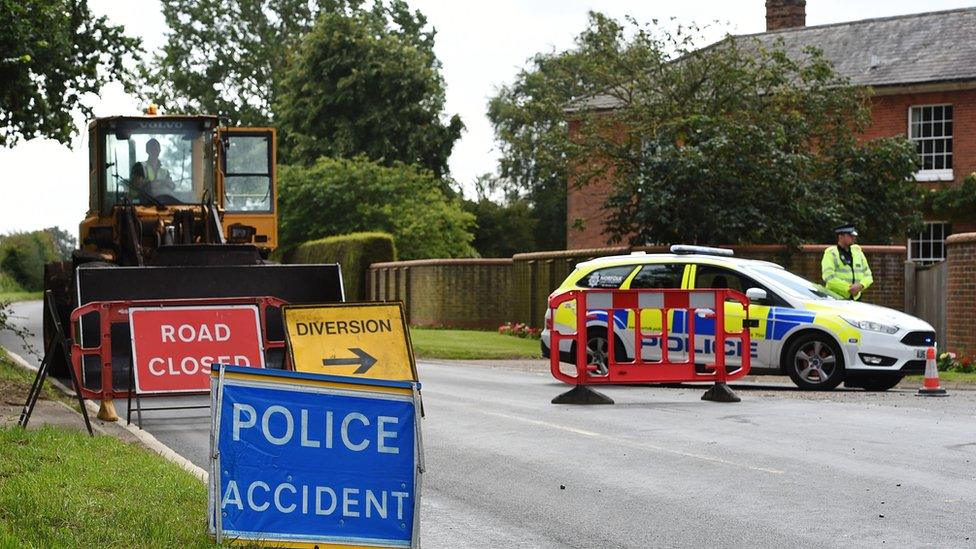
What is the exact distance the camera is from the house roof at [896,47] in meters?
39.7

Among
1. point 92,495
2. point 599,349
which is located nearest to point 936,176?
point 599,349

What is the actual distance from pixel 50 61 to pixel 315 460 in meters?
13.4

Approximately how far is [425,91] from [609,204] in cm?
3522

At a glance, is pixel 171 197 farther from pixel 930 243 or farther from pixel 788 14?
pixel 788 14

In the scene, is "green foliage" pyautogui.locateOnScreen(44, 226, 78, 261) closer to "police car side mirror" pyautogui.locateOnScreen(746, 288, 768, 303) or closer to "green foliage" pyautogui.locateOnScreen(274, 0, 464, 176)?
"green foliage" pyautogui.locateOnScreen(274, 0, 464, 176)

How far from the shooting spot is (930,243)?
38.8 metres

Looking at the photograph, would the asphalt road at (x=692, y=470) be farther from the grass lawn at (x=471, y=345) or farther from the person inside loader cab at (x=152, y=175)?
the grass lawn at (x=471, y=345)

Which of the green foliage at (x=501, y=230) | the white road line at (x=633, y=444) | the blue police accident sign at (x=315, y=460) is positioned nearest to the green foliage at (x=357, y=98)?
the green foliage at (x=501, y=230)

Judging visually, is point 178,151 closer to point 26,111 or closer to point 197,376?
point 26,111

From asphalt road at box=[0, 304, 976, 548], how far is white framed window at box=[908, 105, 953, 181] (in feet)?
80.3

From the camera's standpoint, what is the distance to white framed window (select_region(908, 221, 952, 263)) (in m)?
38.7

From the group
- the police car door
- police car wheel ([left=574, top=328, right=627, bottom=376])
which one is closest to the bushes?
the police car door

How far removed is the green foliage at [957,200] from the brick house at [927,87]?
0.40 m

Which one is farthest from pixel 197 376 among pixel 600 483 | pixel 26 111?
pixel 26 111
